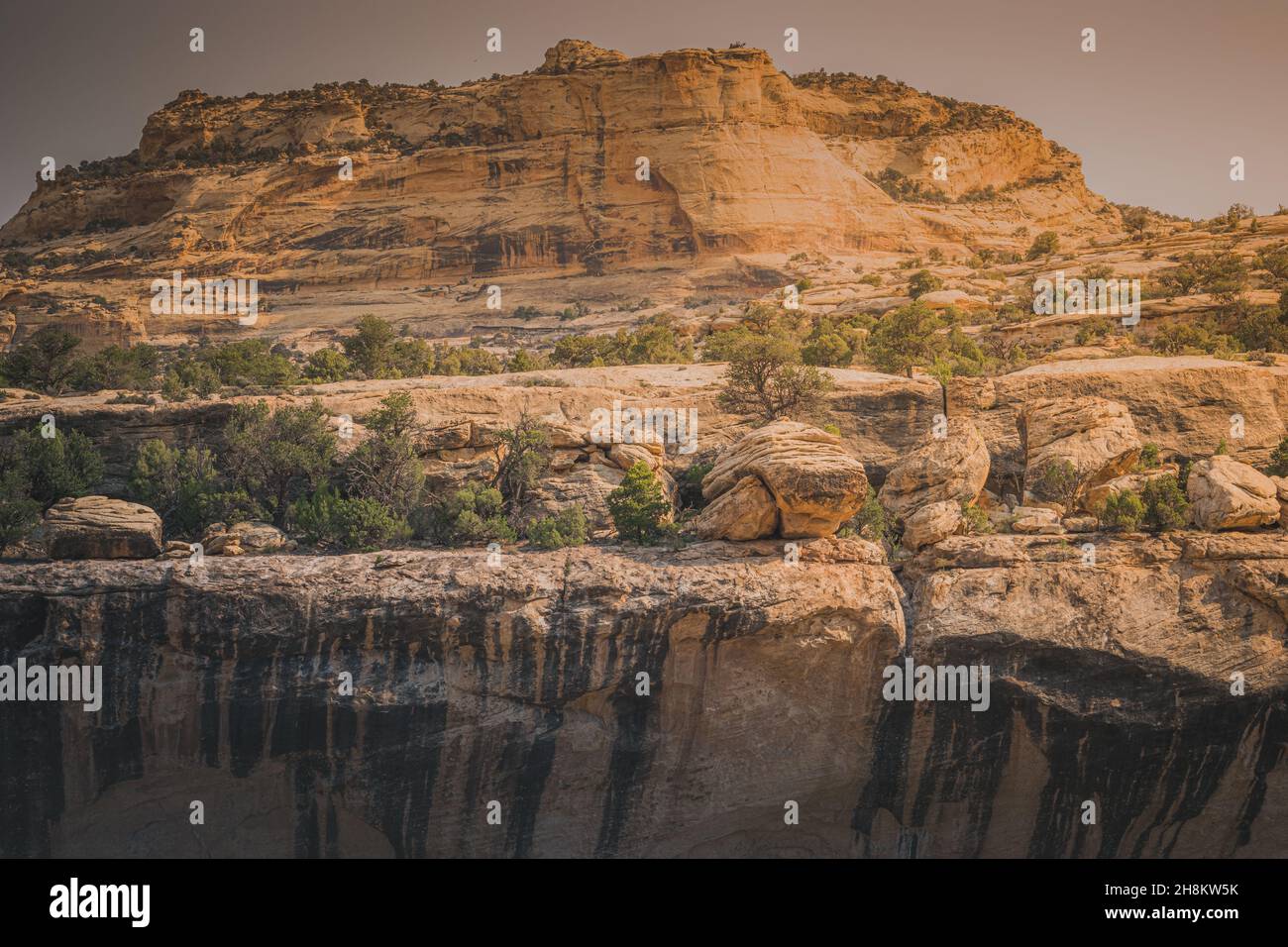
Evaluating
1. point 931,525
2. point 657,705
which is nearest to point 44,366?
point 657,705

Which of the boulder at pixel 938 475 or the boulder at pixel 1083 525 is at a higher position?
the boulder at pixel 938 475

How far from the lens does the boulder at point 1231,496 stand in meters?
15.7

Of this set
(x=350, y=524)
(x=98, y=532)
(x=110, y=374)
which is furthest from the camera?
(x=110, y=374)

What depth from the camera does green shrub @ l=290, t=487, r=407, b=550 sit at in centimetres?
1670

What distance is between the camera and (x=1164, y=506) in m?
15.8

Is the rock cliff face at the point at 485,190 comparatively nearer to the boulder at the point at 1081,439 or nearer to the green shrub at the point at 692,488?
the boulder at the point at 1081,439

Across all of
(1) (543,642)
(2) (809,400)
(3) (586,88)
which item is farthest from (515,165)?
(1) (543,642)

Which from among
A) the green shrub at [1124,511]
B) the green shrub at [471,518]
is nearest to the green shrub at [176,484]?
the green shrub at [471,518]

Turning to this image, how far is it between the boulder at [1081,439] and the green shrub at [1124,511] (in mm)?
1948

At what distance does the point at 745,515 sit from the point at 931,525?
3.19 meters

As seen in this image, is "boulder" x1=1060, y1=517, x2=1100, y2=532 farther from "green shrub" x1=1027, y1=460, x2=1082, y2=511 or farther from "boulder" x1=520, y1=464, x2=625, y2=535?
"boulder" x1=520, y1=464, x2=625, y2=535

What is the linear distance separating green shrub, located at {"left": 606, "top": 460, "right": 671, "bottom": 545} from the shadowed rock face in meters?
1.64

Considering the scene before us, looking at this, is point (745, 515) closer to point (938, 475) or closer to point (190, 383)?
point (938, 475)
